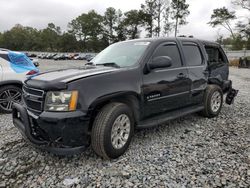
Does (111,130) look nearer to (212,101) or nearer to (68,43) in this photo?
(212,101)

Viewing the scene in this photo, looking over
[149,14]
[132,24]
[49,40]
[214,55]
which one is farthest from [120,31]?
[214,55]

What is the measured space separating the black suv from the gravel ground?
12.9 inches

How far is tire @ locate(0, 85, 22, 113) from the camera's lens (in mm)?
5138

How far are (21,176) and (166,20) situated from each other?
50585mm

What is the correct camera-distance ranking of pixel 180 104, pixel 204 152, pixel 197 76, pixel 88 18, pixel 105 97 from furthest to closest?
1. pixel 88 18
2. pixel 197 76
3. pixel 180 104
4. pixel 204 152
5. pixel 105 97

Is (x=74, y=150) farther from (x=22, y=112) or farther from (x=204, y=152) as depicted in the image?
(x=204, y=152)

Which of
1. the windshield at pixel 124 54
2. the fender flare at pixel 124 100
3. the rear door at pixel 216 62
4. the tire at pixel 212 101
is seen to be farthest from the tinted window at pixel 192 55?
the fender flare at pixel 124 100

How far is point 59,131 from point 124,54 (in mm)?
1873

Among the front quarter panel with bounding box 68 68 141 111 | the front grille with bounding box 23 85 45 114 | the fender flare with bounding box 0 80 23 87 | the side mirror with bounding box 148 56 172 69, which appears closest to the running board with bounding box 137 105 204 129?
the front quarter panel with bounding box 68 68 141 111

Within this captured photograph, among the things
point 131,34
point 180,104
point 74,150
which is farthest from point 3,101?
point 131,34

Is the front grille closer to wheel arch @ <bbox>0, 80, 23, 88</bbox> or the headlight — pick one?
the headlight

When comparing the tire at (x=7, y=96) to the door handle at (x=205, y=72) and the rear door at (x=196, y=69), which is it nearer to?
the rear door at (x=196, y=69)

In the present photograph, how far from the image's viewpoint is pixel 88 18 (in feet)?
249

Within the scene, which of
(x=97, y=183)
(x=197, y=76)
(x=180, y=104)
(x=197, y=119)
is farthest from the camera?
(x=197, y=119)
